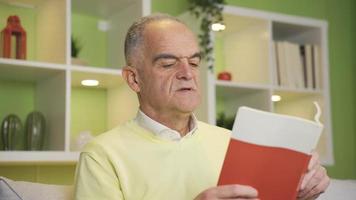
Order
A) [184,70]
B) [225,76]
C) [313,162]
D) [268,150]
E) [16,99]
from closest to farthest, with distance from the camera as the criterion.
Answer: [268,150] < [313,162] < [184,70] < [16,99] < [225,76]

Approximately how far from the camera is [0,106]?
248 centimetres

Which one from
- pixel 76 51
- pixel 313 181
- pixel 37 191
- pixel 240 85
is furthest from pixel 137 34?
pixel 240 85

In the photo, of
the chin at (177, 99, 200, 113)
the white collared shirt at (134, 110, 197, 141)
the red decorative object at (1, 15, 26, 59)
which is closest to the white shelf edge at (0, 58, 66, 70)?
the red decorative object at (1, 15, 26, 59)

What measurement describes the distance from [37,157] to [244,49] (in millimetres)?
1419

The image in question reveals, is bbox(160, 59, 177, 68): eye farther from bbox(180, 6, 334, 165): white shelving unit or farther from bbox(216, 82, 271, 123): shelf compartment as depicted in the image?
bbox(216, 82, 271, 123): shelf compartment

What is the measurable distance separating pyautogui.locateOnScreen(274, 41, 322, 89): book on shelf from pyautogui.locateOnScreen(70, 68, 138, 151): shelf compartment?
0.90 metres

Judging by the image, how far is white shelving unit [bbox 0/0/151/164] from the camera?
2.24 metres

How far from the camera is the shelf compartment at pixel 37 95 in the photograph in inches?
89.7

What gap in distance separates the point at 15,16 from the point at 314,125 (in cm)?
166

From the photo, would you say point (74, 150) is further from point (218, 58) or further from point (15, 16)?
point (218, 58)

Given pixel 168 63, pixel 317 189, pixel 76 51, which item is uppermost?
pixel 76 51

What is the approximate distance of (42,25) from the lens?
256 cm

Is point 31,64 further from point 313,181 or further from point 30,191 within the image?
point 313,181

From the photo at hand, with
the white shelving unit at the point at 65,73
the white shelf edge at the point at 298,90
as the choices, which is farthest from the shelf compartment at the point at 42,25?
the white shelf edge at the point at 298,90
